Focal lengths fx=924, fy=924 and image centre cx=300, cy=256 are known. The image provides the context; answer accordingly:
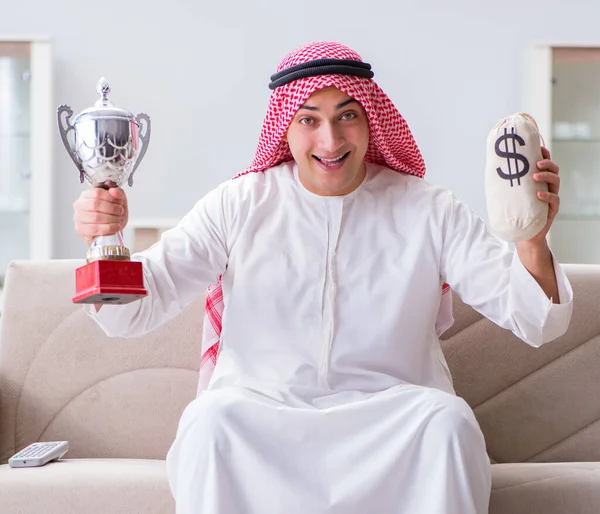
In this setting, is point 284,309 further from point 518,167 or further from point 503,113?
point 503,113

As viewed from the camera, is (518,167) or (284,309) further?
(284,309)

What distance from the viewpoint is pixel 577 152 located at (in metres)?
5.01

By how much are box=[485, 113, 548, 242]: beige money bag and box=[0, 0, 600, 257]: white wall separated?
11.5 feet

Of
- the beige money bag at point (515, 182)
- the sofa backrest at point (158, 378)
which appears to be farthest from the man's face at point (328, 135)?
the sofa backrest at point (158, 378)

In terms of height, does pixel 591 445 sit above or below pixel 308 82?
below

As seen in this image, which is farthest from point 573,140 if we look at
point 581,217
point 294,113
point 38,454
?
point 38,454

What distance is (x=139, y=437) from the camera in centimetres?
243

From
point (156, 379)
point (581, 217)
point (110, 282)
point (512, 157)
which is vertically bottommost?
point (156, 379)

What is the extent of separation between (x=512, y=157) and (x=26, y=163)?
370cm

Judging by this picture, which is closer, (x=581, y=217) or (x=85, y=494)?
(x=85, y=494)

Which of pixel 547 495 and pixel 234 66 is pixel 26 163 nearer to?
pixel 234 66

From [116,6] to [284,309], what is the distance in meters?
3.67

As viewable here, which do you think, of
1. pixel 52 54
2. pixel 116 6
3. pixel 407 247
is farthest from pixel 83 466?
pixel 116 6

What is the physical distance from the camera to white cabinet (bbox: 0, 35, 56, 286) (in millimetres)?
4883
